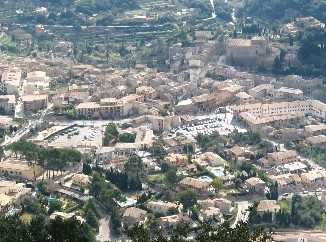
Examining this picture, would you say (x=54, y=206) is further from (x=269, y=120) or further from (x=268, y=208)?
(x=269, y=120)

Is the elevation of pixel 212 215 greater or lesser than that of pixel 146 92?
lesser

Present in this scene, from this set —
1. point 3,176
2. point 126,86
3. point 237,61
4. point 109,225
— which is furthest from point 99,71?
point 109,225

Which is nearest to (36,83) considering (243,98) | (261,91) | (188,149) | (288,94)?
(243,98)

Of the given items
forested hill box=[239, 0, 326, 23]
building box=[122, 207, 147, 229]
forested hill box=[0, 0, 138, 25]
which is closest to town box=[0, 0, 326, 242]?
building box=[122, 207, 147, 229]

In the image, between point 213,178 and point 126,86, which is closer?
point 213,178

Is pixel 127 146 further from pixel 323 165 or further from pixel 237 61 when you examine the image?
pixel 237 61

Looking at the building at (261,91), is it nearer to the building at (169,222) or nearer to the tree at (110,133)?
the tree at (110,133)
